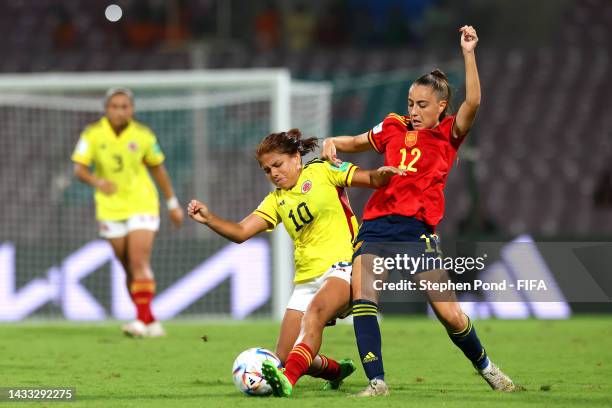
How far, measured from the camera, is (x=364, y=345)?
Answer: 5.41 metres

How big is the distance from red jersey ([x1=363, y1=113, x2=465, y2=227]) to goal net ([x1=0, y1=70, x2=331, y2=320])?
5796 mm

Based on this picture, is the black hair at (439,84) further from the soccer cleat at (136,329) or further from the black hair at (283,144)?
the soccer cleat at (136,329)

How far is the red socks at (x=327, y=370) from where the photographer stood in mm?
5797

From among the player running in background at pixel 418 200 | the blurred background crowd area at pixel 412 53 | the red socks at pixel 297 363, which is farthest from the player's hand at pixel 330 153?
the blurred background crowd area at pixel 412 53

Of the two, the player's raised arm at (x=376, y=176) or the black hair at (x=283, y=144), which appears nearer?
the player's raised arm at (x=376, y=176)

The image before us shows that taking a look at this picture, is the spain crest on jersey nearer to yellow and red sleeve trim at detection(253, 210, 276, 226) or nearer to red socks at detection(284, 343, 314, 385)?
yellow and red sleeve trim at detection(253, 210, 276, 226)

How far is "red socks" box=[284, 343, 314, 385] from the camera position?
542 centimetres

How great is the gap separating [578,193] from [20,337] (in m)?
9.74

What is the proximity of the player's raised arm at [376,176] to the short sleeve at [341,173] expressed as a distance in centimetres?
4

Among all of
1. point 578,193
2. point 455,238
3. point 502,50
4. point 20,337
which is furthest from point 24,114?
point 502,50

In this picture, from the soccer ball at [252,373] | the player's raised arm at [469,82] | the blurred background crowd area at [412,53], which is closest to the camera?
the player's raised arm at [469,82]

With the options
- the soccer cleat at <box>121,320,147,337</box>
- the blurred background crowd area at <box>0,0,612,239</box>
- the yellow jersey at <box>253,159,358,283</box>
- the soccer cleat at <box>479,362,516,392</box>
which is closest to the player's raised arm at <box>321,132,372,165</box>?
the yellow jersey at <box>253,159,358,283</box>

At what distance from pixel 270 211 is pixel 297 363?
2.96ft

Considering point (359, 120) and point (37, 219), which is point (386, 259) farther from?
point (359, 120)
